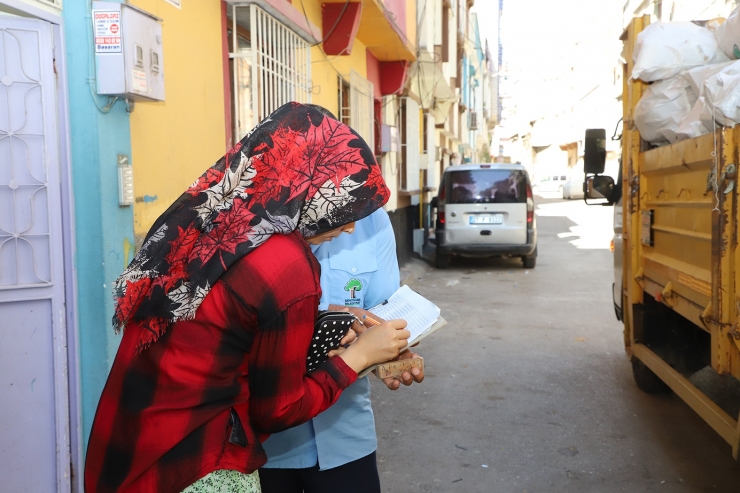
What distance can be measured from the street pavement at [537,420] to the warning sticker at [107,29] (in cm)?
258

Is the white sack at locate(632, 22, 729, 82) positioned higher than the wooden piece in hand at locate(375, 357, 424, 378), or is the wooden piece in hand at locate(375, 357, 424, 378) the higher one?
the white sack at locate(632, 22, 729, 82)

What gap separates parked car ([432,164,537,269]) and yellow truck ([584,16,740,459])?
6.19 m

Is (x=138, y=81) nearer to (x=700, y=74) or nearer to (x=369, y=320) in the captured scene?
(x=369, y=320)

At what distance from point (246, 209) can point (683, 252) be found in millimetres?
2959

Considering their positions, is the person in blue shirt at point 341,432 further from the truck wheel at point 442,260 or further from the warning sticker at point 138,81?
the truck wheel at point 442,260

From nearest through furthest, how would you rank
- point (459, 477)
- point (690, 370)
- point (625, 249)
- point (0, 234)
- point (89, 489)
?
point (89, 489) < point (0, 234) < point (459, 477) < point (690, 370) < point (625, 249)

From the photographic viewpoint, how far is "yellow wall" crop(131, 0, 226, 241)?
12.0ft

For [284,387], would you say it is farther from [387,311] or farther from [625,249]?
[625,249]

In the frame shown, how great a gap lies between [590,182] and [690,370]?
1.74 m

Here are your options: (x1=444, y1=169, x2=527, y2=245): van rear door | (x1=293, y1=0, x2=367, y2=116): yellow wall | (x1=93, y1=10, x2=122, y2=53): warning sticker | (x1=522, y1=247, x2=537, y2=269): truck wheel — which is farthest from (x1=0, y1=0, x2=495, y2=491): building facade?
(x1=522, y1=247, x2=537, y2=269): truck wheel

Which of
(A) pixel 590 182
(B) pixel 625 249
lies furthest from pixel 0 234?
(A) pixel 590 182

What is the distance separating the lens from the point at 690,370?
14.4 ft

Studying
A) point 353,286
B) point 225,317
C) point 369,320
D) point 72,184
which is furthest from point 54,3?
point 225,317

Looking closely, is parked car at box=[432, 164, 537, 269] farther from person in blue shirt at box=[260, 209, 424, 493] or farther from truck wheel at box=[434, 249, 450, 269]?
person in blue shirt at box=[260, 209, 424, 493]
